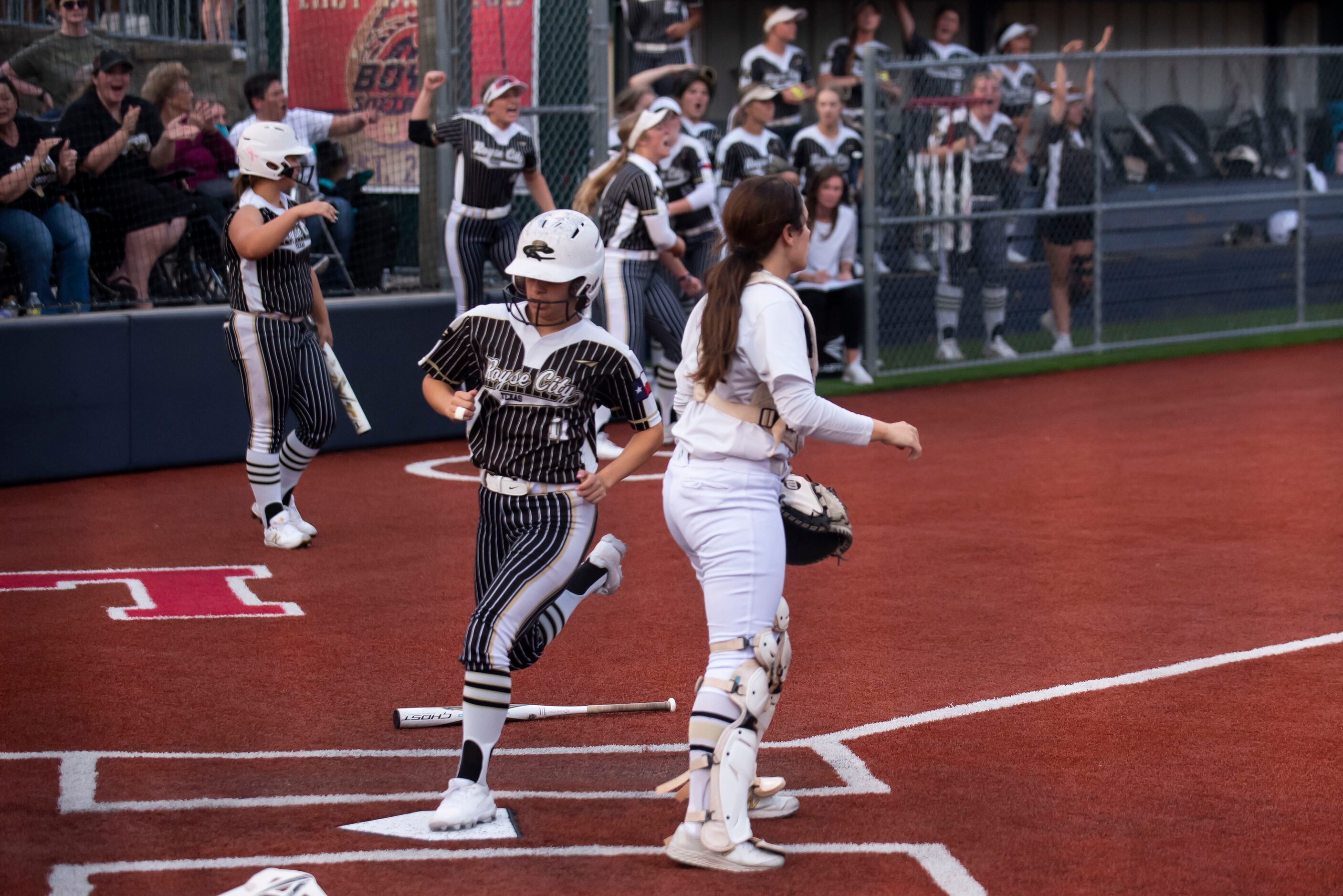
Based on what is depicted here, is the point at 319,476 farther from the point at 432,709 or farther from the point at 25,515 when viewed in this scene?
the point at 432,709

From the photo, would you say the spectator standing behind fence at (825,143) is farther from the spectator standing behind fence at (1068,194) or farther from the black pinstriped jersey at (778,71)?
the spectator standing behind fence at (1068,194)

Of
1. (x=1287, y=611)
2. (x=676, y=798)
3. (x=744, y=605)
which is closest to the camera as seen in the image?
(x=744, y=605)

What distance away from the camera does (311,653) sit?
6117mm

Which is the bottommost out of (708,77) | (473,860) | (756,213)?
(473,860)

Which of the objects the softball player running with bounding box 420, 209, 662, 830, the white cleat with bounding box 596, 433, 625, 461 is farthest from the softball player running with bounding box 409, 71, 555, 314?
the softball player running with bounding box 420, 209, 662, 830

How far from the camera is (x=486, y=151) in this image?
10.5 meters

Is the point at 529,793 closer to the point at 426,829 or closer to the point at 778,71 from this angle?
the point at 426,829

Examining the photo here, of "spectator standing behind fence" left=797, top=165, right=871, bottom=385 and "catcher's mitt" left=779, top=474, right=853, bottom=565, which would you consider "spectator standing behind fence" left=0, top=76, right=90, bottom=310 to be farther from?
"catcher's mitt" left=779, top=474, right=853, bottom=565

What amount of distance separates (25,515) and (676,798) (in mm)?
5719

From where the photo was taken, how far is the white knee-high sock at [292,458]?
26.6 ft

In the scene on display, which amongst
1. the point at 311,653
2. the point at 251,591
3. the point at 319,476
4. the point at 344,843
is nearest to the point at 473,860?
the point at 344,843

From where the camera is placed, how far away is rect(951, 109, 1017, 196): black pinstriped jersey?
13.9 metres

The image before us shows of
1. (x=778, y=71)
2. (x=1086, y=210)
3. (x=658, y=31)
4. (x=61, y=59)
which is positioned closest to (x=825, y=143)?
(x=778, y=71)

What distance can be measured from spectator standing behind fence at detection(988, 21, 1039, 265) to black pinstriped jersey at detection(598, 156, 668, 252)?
485 cm
